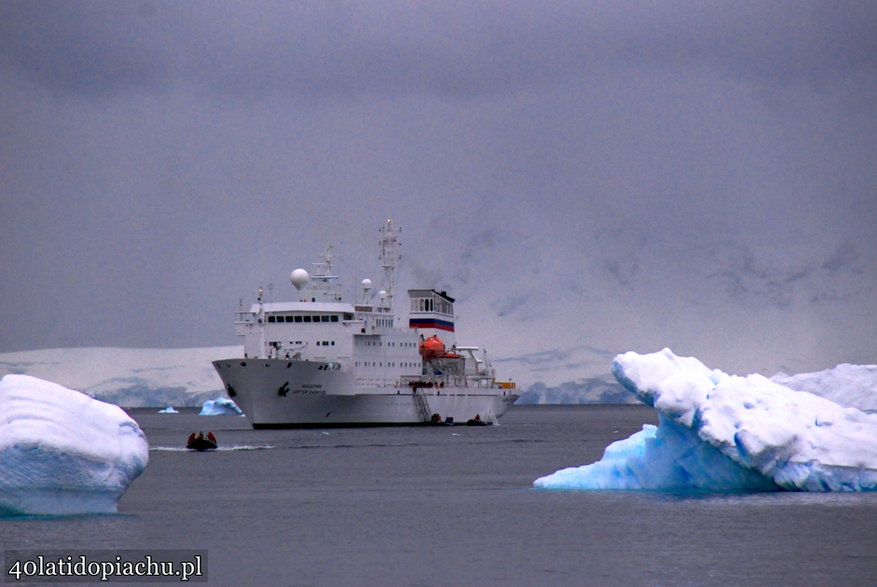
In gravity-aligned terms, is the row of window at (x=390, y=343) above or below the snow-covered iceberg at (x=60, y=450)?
above

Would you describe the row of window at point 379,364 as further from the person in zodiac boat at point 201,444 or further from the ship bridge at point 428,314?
the person in zodiac boat at point 201,444

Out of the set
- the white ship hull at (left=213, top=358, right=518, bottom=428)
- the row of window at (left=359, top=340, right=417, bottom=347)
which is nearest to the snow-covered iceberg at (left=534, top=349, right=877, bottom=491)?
the white ship hull at (left=213, top=358, right=518, bottom=428)

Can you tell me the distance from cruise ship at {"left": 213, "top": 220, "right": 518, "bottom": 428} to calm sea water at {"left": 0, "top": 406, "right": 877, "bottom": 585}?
33.6 metres

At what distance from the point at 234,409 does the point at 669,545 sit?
127 metres

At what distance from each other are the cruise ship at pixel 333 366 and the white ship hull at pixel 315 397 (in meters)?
0.06

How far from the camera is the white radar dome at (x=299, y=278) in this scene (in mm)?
91762

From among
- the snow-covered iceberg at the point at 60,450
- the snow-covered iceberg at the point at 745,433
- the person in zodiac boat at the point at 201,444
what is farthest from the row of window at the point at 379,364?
the snow-covered iceberg at the point at 60,450

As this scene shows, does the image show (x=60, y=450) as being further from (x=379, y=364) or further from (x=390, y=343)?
(x=390, y=343)

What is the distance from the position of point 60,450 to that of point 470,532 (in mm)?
9554

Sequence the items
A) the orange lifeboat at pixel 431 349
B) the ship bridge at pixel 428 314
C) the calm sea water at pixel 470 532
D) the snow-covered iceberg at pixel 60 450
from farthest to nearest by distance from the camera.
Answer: the ship bridge at pixel 428 314, the orange lifeboat at pixel 431 349, the snow-covered iceberg at pixel 60 450, the calm sea water at pixel 470 532

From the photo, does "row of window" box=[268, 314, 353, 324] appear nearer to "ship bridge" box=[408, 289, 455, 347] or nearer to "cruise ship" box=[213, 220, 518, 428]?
"cruise ship" box=[213, 220, 518, 428]

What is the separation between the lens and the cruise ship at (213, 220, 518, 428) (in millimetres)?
81812

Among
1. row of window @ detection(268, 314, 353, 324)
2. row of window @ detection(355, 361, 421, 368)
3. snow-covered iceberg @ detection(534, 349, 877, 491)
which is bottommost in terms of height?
snow-covered iceberg @ detection(534, 349, 877, 491)

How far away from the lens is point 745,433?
106 feet
